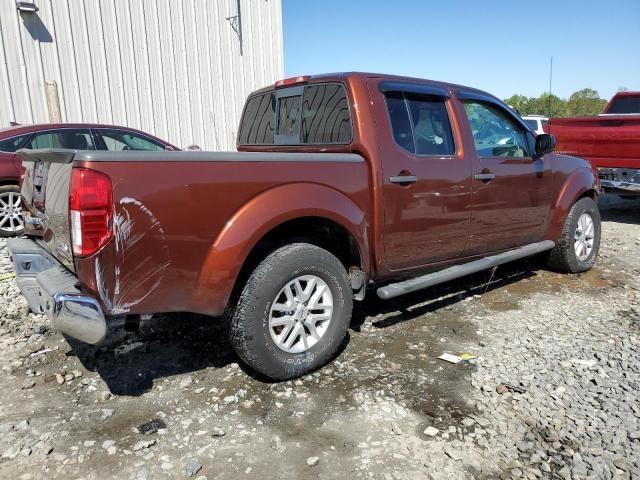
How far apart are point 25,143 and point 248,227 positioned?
530 cm

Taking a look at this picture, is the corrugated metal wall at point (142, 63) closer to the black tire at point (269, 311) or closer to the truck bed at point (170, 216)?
the truck bed at point (170, 216)

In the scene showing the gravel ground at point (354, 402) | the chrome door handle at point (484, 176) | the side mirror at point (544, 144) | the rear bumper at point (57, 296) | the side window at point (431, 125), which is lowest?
the gravel ground at point (354, 402)

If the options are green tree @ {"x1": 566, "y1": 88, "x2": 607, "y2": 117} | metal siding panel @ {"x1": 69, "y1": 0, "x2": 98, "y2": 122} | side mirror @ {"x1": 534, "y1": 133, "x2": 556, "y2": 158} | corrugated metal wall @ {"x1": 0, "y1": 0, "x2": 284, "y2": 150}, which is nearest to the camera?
side mirror @ {"x1": 534, "y1": 133, "x2": 556, "y2": 158}

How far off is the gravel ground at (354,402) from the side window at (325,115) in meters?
1.52

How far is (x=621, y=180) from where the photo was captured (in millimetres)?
7270

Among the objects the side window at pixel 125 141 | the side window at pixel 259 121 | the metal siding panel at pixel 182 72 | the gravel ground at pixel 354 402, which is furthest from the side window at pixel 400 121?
the metal siding panel at pixel 182 72

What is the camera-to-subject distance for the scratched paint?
234 centimetres

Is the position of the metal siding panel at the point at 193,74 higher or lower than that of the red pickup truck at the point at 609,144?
higher

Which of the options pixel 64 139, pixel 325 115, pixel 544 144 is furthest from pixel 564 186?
pixel 64 139

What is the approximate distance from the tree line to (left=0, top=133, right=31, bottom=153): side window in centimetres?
3993

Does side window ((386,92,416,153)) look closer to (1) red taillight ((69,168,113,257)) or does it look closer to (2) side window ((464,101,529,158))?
(2) side window ((464,101,529,158))

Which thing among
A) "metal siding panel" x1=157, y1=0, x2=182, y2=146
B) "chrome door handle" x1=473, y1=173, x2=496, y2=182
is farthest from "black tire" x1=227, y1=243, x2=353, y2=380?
"metal siding panel" x1=157, y1=0, x2=182, y2=146

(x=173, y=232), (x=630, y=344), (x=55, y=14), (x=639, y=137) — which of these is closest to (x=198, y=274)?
(x=173, y=232)

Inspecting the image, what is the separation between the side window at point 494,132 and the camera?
13.4 feet
